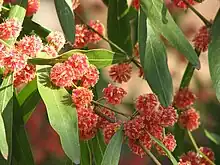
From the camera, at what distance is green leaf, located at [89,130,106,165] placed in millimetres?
1323

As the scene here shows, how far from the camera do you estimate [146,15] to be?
128 cm

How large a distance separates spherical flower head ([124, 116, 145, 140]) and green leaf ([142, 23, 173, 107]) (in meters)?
0.07

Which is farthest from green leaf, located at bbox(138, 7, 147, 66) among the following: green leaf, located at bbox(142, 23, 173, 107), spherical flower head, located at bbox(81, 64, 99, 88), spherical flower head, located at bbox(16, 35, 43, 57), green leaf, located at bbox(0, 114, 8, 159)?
green leaf, located at bbox(0, 114, 8, 159)

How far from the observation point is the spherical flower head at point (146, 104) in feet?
3.95

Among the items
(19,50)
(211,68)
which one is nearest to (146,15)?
(211,68)

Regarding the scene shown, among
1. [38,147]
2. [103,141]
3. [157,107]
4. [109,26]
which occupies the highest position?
[109,26]

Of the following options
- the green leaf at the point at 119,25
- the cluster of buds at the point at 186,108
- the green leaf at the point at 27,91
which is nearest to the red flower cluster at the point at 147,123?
the green leaf at the point at 27,91

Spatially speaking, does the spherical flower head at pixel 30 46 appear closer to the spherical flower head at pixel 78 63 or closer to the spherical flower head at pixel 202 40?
the spherical flower head at pixel 78 63

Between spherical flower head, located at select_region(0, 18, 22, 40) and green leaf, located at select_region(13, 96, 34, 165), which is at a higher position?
spherical flower head, located at select_region(0, 18, 22, 40)

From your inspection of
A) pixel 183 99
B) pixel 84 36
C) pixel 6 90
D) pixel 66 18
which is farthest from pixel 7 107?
pixel 183 99

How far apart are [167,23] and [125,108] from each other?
44.5 inches

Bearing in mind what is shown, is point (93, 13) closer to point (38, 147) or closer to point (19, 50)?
point (38, 147)

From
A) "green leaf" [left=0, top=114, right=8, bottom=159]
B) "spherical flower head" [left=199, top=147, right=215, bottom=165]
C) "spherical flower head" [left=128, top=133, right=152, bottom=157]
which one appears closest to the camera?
"green leaf" [left=0, top=114, right=8, bottom=159]

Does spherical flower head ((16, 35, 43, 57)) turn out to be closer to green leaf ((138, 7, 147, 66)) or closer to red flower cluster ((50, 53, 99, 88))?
red flower cluster ((50, 53, 99, 88))
